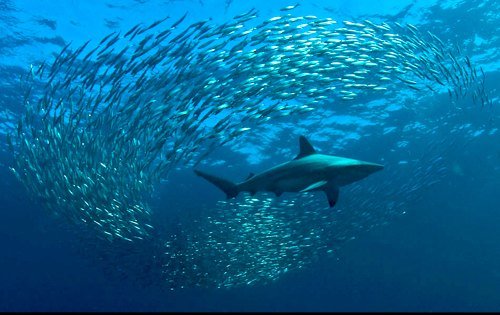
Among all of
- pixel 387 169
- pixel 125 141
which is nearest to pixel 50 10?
pixel 125 141

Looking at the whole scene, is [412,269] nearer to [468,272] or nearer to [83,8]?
[468,272]

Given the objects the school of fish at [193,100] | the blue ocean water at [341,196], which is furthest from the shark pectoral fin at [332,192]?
the blue ocean water at [341,196]

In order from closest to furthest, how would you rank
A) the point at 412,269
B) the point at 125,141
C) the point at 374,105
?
the point at 125,141 < the point at 374,105 < the point at 412,269

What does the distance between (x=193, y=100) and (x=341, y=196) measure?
14.8 meters

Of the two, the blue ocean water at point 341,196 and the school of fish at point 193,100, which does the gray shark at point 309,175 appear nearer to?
the school of fish at point 193,100

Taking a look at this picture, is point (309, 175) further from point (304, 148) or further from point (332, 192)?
point (304, 148)

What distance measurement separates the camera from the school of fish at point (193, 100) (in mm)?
10250

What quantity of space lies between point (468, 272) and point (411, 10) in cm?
3393

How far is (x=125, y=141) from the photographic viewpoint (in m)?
11.9

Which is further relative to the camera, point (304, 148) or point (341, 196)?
point (341, 196)

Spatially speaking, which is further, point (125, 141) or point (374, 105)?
point (374, 105)

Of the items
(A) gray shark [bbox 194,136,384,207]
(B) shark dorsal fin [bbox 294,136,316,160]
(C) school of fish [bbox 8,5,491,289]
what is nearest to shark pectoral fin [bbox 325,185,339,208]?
(A) gray shark [bbox 194,136,384,207]

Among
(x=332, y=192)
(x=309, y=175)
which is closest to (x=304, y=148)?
(x=309, y=175)

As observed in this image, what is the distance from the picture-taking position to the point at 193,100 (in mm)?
10078
